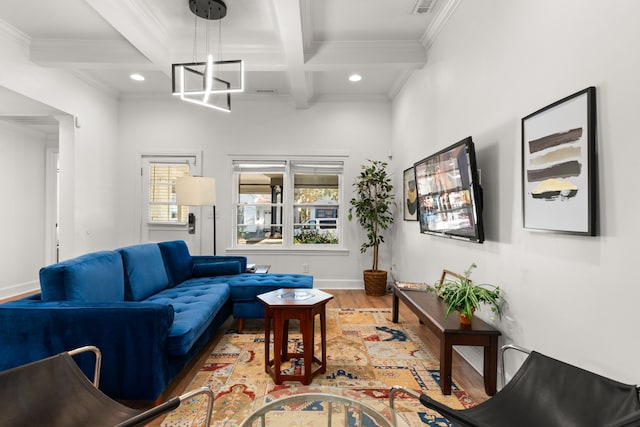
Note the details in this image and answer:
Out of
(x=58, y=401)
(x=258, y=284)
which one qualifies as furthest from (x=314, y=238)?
(x=58, y=401)

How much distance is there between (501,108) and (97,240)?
5.23 meters

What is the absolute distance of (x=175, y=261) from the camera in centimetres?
368

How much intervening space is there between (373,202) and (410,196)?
918 mm

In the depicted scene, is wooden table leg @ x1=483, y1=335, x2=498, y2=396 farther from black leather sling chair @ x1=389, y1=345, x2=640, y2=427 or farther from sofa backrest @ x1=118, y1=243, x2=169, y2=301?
sofa backrest @ x1=118, y1=243, x2=169, y2=301

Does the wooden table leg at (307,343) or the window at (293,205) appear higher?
the window at (293,205)

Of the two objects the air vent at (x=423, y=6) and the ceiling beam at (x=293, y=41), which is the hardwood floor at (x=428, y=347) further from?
the air vent at (x=423, y=6)

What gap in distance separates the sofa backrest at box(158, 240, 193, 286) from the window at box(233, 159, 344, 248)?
146 cm

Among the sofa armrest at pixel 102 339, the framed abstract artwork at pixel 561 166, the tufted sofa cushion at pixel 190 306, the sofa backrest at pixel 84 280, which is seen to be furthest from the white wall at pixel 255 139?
the framed abstract artwork at pixel 561 166

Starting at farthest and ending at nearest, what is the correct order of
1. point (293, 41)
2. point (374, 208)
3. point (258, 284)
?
point (374, 208) → point (258, 284) → point (293, 41)

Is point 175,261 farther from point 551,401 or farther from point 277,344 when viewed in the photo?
point 551,401

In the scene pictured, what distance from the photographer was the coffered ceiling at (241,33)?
2.94 m

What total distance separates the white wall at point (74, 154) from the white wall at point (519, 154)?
441 cm

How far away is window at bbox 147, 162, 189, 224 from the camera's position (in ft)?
17.1

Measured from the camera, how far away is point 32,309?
1.90m
